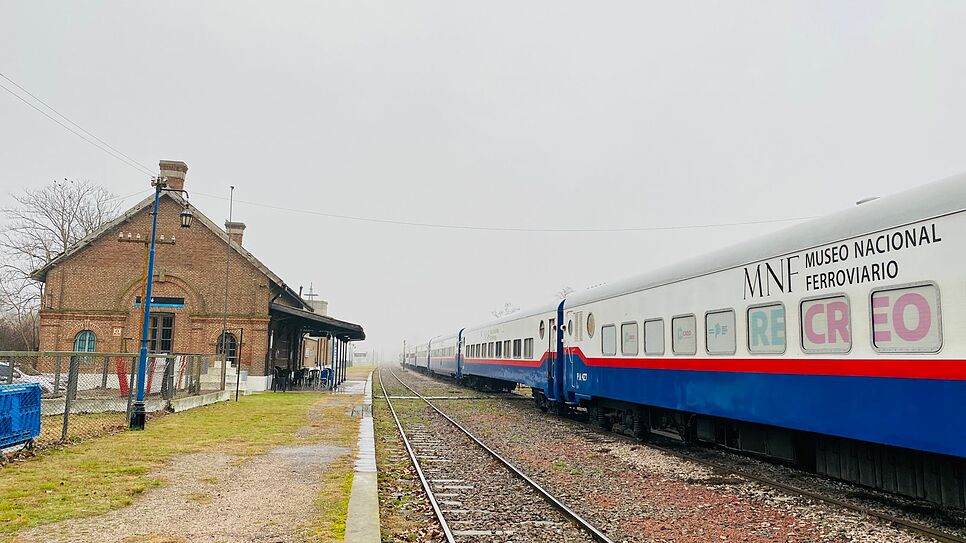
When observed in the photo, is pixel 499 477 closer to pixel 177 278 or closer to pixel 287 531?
pixel 287 531

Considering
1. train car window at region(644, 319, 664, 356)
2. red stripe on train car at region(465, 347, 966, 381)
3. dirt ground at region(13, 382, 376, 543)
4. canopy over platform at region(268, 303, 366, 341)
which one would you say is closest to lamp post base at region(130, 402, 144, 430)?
dirt ground at region(13, 382, 376, 543)

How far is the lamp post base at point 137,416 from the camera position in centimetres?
1546

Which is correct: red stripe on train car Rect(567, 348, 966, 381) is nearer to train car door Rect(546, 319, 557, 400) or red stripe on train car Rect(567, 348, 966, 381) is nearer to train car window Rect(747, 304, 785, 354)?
train car window Rect(747, 304, 785, 354)

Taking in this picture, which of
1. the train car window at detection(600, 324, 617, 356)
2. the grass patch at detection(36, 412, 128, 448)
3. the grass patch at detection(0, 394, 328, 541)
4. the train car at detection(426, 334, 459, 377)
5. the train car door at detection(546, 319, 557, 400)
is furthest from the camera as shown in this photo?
the train car at detection(426, 334, 459, 377)

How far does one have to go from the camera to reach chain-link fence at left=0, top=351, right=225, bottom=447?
13812mm

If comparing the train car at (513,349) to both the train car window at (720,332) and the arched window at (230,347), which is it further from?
the arched window at (230,347)

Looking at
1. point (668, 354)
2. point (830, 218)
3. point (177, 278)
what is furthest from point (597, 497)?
point (177, 278)

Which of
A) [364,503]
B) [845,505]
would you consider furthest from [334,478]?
[845,505]

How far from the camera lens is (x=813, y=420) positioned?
8477 mm

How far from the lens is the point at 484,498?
30.4 feet

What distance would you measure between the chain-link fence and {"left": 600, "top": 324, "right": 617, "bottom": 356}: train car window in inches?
403

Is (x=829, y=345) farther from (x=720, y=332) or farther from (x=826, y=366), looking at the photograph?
(x=720, y=332)

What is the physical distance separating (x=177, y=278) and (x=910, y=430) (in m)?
32.9

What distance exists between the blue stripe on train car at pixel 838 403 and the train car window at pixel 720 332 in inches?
14.6
